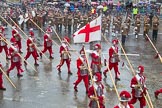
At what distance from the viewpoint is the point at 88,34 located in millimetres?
14977

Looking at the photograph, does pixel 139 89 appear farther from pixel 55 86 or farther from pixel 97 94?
pixel 55 86

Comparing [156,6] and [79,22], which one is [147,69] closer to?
[79,22]

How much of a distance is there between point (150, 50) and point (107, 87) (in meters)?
9.51

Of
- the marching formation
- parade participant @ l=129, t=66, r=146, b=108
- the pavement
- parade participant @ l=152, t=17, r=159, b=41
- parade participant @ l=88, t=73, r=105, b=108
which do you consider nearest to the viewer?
parade participant @ l=88, t=73, r=105, b=108

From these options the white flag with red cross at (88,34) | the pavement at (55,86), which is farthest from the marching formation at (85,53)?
the pavement at (55,86)

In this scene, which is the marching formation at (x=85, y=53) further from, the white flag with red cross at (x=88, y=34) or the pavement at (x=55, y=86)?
the pavement at (x=55, y=86)

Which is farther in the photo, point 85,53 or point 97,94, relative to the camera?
point 85,53

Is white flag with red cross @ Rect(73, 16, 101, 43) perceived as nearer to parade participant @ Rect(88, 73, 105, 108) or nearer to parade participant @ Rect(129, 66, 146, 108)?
parade participant @ Rect(129, 66, 146, 108)

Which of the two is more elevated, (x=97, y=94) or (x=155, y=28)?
(x=97, y=94)

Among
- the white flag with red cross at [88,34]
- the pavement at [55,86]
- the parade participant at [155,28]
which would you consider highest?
the white flag with red cross at [88,34]

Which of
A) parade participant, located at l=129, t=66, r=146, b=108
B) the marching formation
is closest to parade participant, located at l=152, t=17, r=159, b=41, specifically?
the marching formation

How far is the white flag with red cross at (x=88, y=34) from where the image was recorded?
14.9 metres

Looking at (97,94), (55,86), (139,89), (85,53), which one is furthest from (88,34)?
(97,94)

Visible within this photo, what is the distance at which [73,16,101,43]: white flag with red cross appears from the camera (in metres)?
14.9
